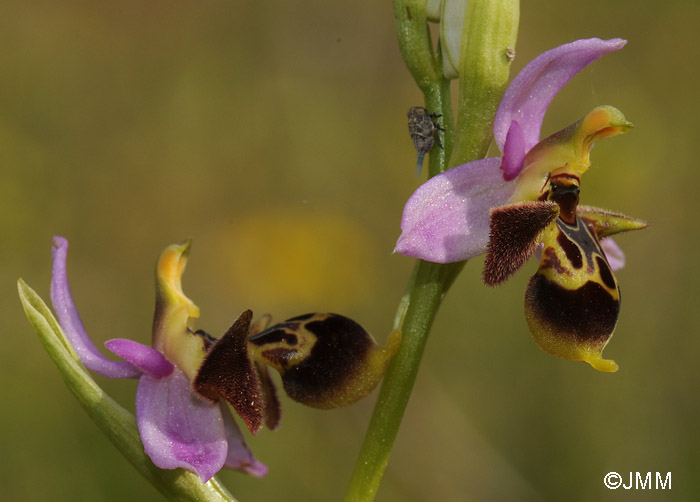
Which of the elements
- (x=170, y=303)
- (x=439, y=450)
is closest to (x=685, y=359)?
(x=439, y=450)

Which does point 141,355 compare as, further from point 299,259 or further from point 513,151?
point 299,259

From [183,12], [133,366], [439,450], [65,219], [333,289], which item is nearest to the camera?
[133,366]

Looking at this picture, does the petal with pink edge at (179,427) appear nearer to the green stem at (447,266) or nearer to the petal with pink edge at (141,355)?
the petal with pink edge at (141,355)

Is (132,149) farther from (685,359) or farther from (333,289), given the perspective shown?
(685,359)

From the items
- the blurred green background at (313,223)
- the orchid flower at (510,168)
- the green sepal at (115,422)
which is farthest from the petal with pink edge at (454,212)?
the blurred green background at (313,223)

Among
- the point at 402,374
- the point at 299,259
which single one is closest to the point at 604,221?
the point at 402,374
